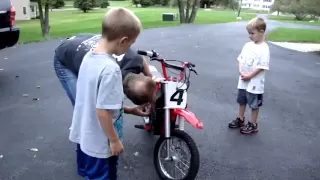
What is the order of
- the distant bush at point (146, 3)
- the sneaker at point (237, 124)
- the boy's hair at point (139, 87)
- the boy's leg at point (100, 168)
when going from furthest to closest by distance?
the distant bush at point (146, 3), the sneaker at point (237, 124), the boy's hair at point (139, 87), the boy's leg at point (100, 168)

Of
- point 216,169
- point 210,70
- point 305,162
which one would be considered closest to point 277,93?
point 210,70

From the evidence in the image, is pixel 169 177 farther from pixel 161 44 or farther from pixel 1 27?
pixel 161 44

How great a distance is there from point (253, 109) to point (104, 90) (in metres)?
2.91

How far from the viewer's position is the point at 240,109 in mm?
4984

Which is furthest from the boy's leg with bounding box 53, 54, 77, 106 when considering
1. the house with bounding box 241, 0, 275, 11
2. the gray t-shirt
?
the house with bounding box 241, 0, 275, 11

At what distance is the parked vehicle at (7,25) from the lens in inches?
281

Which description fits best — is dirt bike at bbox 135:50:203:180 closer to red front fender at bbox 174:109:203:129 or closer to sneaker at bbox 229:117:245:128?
red front fender at bbox 174:109:203:129

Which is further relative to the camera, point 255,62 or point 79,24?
point 79,24

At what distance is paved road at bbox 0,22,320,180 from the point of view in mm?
3807

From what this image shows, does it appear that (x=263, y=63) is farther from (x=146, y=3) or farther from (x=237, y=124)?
(x=146, y=3)

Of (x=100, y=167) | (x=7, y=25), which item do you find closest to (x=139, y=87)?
(x=100, y=167)

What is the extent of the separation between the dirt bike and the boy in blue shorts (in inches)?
34.1

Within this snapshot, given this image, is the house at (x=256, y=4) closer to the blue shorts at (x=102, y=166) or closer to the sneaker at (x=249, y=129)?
the sneaker at (x=249, y=129)

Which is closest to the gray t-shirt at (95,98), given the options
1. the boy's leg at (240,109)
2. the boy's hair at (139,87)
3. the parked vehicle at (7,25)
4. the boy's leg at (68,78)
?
the boy's hair at (139,87)
